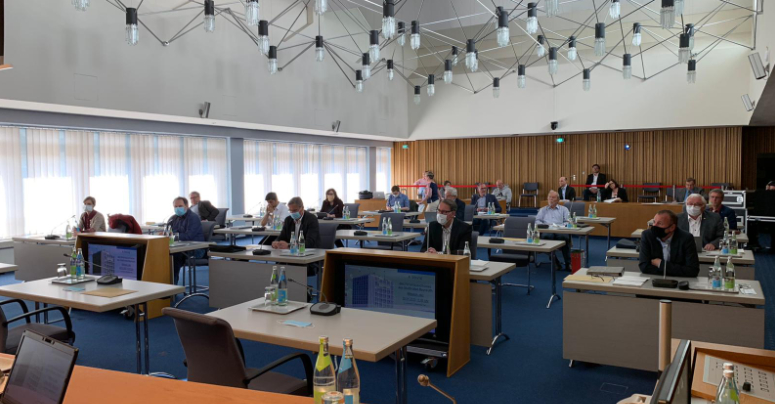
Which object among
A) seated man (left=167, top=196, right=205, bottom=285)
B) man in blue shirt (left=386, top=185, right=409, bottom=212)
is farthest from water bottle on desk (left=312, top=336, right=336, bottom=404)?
man in blue shirt (left=386, top=185, right=409, bottom=212)

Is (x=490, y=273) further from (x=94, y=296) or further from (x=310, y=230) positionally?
(x=94, y=296)

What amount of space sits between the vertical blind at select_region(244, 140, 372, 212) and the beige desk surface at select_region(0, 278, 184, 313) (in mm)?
9330

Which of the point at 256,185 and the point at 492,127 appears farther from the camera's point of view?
the point at 492,127

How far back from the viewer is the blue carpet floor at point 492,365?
13.6ft

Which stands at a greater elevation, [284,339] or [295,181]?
[295,181]

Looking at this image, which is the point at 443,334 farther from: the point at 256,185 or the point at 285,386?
the point at 256,185

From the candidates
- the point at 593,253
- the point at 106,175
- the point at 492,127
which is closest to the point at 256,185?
the point at 106,175

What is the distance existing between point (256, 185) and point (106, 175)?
3886mm

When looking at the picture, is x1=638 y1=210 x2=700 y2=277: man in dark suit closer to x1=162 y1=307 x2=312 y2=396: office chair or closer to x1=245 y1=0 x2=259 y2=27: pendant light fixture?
x1=162 y1=307 x2=312 y2=396: office chair

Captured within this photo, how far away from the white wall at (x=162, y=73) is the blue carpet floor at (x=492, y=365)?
3.61 metres

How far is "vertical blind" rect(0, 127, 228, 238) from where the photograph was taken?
9.45 metres

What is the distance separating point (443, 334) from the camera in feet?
14.3

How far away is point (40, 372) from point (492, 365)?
143 inches

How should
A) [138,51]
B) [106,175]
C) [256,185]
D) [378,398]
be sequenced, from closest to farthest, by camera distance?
[378,398] < [138,51] < [106,175] < [256,185]
